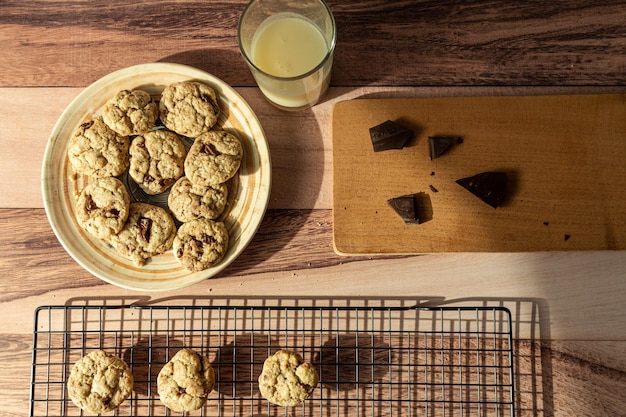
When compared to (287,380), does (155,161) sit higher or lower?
higher

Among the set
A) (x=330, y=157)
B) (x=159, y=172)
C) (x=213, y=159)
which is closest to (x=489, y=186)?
(x=330, y=157)

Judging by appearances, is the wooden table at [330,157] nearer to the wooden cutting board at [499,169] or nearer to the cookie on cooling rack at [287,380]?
the wooden cutting board at [499,169]

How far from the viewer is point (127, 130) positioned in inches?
51.9

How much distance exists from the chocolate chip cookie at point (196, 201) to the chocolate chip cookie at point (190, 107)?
132mm

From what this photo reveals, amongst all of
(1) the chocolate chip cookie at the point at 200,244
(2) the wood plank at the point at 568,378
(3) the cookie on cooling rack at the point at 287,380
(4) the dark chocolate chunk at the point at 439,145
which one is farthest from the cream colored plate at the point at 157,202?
(2) the wood plank at the point at 568,378

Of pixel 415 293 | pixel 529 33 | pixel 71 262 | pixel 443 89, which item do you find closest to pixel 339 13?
pixel 443 89

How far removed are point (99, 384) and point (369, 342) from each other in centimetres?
67

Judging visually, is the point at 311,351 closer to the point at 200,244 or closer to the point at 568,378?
the point at 200,244

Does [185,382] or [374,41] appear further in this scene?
[374,41]

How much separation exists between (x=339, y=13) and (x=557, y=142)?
2.15ft

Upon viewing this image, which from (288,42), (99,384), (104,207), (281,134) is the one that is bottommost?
(99,384)

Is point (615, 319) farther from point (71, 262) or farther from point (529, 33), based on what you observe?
point (71, 262)

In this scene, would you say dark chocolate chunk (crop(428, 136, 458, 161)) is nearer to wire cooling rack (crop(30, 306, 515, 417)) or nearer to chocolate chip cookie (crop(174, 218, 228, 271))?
wire cooling rack (crop(30, 306, 515, 417))

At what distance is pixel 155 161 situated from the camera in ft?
4.34
